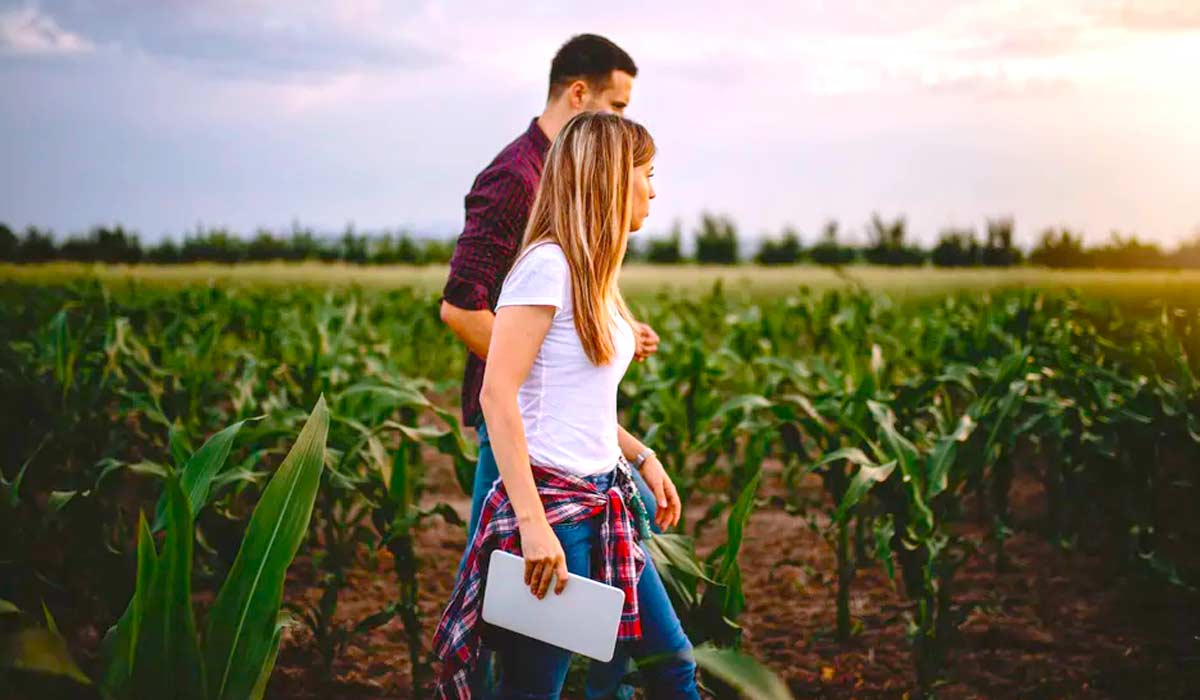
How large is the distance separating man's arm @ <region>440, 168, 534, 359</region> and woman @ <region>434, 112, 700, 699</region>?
0.45 meters

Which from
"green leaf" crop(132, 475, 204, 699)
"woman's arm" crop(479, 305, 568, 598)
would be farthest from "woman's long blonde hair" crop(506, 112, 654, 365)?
"green leaf" crop(132, 475, 204, 699)

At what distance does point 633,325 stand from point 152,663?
1046mm

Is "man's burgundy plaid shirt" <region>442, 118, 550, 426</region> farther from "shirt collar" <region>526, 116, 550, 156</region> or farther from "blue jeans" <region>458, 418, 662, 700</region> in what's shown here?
"blue jeans" <region>458, 418, 662, 700</region>

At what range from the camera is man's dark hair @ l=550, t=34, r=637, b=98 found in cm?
223

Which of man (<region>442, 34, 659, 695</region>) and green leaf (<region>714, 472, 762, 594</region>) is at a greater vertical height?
man (<region>442, 34, 659, 695</region>)

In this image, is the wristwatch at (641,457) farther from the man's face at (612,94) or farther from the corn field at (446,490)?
the man's face at (612,94)

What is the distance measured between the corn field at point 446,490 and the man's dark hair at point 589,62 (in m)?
1.06

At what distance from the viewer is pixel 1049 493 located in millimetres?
4020

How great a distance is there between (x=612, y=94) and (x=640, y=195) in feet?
2.31

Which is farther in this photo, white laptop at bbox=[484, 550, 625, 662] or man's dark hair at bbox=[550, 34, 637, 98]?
man's dark hair at bbox=[550, 34, 637, 98]

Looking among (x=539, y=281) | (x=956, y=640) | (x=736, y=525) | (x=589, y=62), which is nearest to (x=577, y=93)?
(x=589, y=62)

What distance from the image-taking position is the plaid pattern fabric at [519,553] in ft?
5.25

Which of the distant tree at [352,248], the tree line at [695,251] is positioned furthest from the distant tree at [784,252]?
the distant tree at [352,248]

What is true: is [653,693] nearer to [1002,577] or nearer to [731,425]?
[731,425]
